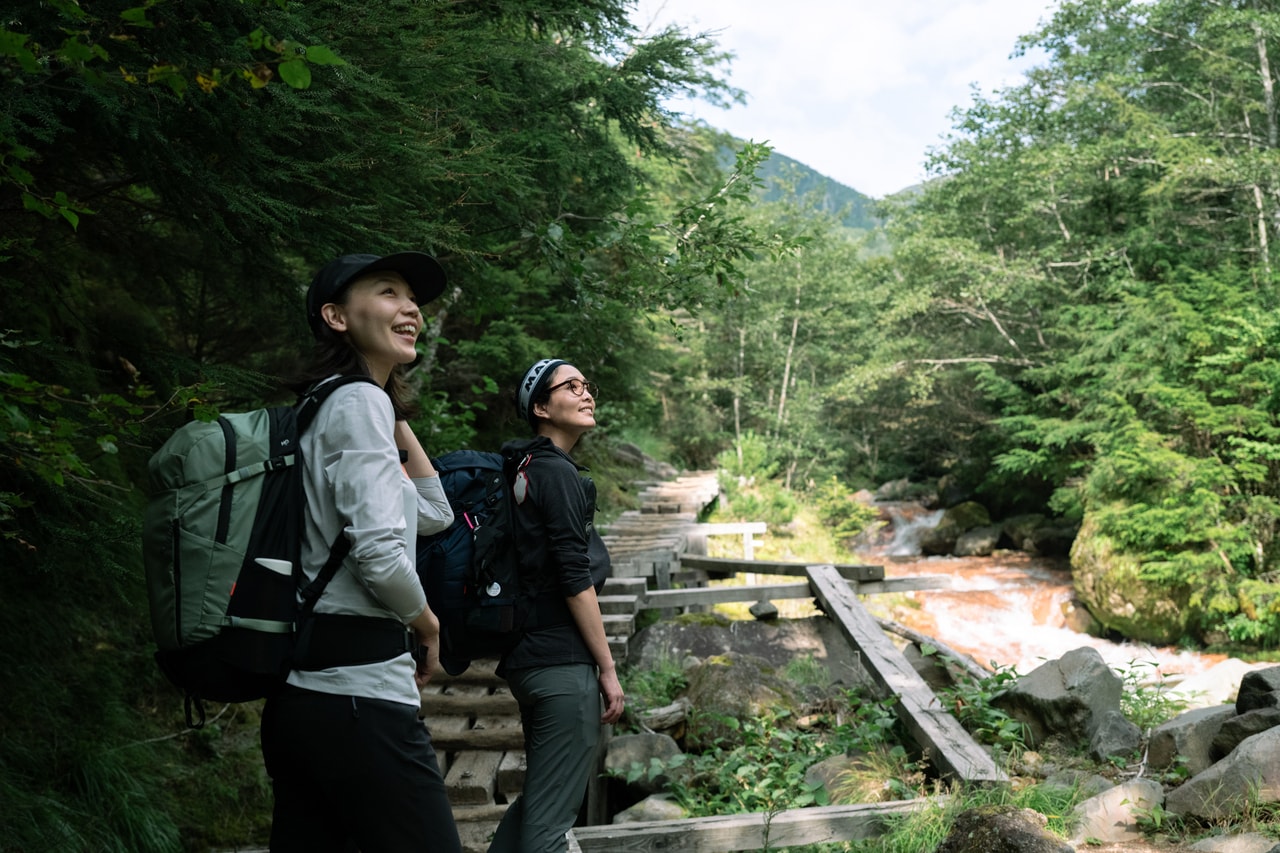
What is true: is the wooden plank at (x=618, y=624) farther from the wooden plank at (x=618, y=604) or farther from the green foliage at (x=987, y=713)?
the green foliage at (x=987, y=713)

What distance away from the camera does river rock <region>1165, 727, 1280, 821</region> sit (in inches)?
161

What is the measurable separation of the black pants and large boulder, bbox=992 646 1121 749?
15.8 ft

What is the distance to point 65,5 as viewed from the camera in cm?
206

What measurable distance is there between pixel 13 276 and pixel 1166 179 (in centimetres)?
1805

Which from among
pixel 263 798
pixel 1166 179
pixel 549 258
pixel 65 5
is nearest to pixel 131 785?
pixel 263 798

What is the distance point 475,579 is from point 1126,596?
1531cm

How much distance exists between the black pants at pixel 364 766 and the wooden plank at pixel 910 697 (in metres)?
3.55

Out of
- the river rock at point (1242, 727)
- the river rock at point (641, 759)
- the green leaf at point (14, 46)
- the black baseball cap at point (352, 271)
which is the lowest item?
the river rock at point (641, 759)

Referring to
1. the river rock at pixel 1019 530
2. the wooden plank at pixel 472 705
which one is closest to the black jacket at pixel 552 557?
the wooden plank at pixel 472 705

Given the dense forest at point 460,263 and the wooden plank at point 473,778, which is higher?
the dense forest at point 460,263

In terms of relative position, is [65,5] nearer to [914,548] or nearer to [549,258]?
[549,258]

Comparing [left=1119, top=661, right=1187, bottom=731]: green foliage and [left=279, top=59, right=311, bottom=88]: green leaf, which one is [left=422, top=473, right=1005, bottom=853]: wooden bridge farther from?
[left=279, top=59, right=311, bottom=88]: green leaf

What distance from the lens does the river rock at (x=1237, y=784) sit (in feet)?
13.4

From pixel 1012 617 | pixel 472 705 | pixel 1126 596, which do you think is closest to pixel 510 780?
pixel 472 705
